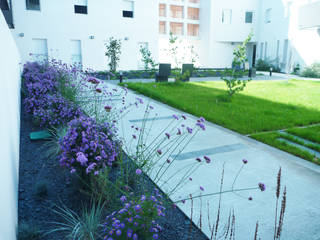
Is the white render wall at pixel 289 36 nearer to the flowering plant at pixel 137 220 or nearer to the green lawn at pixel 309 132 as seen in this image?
the green lawn at pixel 309 132

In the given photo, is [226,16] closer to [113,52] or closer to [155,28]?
[155,28]

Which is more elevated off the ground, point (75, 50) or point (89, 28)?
point (89, 28)

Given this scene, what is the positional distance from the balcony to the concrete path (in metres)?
16.5

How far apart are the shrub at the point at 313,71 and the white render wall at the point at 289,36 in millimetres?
1324

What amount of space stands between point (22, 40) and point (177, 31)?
1579 centimetres

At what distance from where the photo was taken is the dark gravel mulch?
2.21 meters

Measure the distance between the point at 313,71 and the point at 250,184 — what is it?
55.6 ft

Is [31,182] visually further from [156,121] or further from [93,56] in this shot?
[93,56]

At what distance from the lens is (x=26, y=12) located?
58.9ft

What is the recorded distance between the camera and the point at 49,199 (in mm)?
2615

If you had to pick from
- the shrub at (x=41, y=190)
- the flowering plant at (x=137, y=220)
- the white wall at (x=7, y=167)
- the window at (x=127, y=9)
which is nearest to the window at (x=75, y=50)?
the window at (x=127, y=9)

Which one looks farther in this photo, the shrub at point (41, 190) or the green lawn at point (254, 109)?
the green lawn at point (254, 109)

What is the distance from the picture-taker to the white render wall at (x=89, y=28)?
18184mm

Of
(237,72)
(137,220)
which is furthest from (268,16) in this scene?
(137,220)
